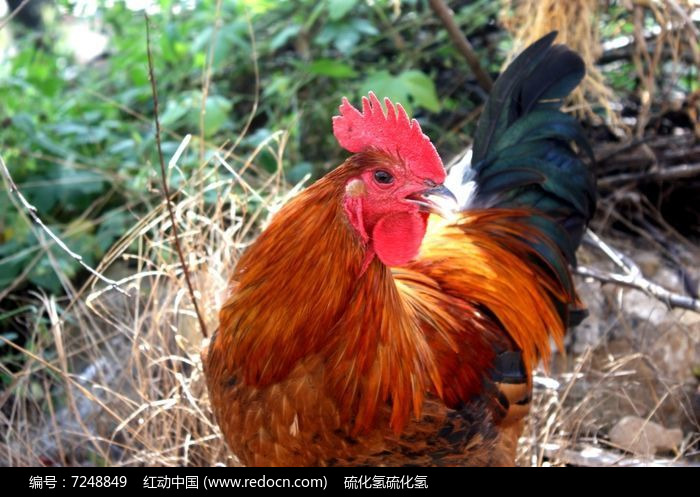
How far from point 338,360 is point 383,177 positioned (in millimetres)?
547

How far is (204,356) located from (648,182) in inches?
112

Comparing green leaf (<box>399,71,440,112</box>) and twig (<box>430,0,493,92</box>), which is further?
green leaf (<box>399,71,440,112</box>)

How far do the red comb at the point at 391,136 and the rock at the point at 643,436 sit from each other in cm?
180

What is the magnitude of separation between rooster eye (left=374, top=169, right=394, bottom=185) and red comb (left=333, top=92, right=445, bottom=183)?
0.19 feet

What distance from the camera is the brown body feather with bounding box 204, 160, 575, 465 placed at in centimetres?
224

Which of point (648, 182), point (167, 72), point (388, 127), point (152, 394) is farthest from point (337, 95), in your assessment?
point (388, 127)

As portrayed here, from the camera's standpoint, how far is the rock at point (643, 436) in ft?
10.8

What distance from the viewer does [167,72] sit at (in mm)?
5328

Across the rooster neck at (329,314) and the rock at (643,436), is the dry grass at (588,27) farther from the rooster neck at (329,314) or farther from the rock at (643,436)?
the rooster neck at (329,314)

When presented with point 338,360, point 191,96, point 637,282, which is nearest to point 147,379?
point 338,360

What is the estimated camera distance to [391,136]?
7.17 feet

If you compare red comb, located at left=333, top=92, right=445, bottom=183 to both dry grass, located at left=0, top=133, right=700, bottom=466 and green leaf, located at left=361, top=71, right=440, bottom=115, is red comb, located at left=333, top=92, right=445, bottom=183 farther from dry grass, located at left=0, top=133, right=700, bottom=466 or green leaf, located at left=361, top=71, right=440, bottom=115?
green leaf, located at left=361, top=71, right=440, bottom=115

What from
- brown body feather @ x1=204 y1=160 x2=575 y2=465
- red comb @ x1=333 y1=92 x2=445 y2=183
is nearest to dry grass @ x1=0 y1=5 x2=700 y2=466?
brown body feather @ x1=204 y1=160 x2=575 y2=465
